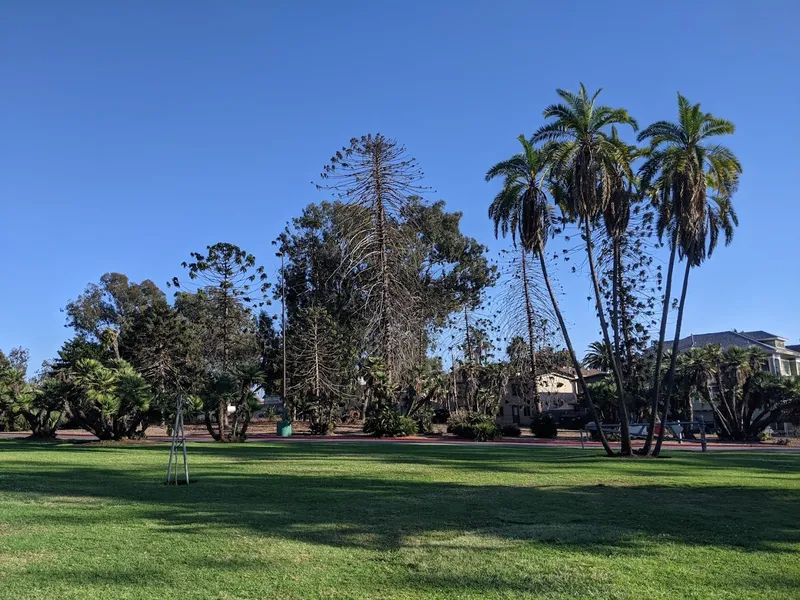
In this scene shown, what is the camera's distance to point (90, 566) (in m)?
6.93

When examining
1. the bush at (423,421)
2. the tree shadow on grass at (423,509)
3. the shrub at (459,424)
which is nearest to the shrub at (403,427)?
the shrub at (459,424)

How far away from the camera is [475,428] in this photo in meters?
37.0

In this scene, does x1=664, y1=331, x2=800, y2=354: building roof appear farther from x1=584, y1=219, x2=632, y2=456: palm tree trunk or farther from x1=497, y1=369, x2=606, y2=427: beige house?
x1=584, y1=219, x2=632, y2=456: palm tree trunk

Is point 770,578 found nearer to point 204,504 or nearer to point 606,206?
point 204,504

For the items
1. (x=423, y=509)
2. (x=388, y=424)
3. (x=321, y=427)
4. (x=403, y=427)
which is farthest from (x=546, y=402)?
(x=423, y=509)

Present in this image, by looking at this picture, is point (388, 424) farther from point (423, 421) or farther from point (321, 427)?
point (321, 427)

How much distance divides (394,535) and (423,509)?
7.36 feet

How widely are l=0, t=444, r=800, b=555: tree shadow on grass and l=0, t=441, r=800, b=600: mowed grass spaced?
0.13ft

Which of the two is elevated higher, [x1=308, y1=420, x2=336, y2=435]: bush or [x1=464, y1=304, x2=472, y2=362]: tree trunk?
[x1=464, y1=304, x2=472, y2=362]: tree trunk

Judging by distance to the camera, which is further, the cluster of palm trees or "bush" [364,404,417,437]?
"bush" [364,404,417,437]

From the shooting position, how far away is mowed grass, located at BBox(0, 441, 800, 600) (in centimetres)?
647

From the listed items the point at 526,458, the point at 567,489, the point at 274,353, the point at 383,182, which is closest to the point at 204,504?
the point at 567,489

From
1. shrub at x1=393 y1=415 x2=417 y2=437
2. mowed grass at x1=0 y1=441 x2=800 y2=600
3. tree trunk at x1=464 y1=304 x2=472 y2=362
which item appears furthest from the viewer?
tree trunk at x1=464 y1=304 x2=472 y2=362

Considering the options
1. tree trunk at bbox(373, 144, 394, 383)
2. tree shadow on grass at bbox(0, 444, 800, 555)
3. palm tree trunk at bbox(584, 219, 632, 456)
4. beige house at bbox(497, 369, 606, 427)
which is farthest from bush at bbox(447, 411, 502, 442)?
beige house at bbox(497, 369, 606, 427)
